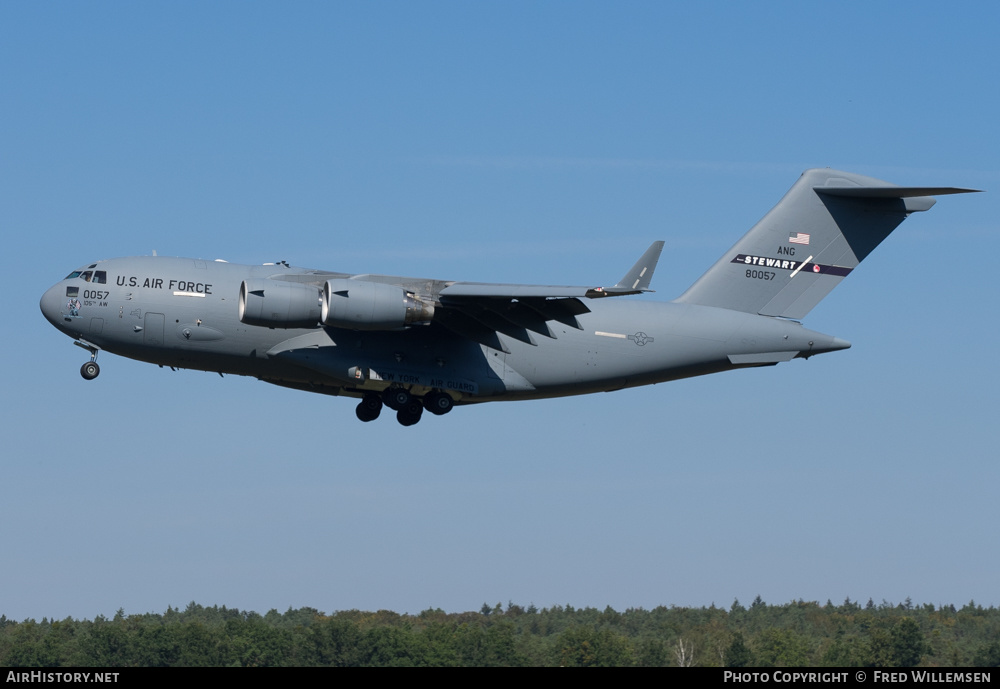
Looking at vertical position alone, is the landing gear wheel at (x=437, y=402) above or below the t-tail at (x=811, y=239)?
below

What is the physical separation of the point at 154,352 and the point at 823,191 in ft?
36.9

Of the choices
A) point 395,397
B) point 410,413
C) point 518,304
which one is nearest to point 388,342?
point 395,397

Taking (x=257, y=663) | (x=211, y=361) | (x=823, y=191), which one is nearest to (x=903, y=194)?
(x=823, y=191)

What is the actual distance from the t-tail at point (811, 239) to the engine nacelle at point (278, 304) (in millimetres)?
6707

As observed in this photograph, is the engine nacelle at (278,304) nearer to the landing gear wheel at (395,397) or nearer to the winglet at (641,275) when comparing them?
the landing gear wheel at (395,397)

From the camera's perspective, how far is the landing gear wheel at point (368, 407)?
22.5 metres

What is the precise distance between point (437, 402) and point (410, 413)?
487 millimetres

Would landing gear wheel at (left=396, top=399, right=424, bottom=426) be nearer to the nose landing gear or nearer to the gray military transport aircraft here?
the gray military transport aircraft

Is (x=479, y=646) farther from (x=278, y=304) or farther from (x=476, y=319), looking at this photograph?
(x=278, y=304)

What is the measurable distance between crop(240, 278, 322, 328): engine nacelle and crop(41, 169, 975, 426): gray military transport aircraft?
0.02m

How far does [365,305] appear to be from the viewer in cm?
1984

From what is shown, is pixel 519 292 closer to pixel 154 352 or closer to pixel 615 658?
pixel 154 352

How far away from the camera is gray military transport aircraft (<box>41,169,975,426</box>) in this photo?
65.9ft

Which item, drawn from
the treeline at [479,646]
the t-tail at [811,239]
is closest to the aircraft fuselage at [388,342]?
the t-tail at [811,239]
